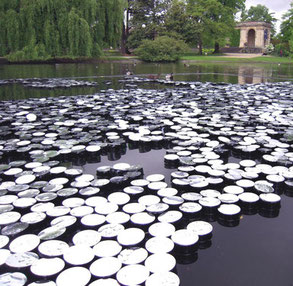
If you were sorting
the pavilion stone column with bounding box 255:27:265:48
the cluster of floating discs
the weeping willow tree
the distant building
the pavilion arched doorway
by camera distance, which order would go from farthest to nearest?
the pavilion arched doorway
the pavilion stone column with bounding box 255:27:265:48
the distant building
the weeping willow tree
the cluster of floating discs

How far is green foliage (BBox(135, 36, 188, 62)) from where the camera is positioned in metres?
19.4

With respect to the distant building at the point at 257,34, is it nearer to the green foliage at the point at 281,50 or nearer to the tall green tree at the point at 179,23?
the green foliage at the point at 281,50

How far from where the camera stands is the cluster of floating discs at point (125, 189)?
4.42ft

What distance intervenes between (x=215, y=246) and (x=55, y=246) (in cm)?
80

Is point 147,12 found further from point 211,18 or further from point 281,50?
point 281,50

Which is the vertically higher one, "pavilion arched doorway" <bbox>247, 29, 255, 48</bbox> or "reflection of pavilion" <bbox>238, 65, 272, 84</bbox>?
"pavilion arched doorway" <bbox>247, 29, 255, 48</bbox>

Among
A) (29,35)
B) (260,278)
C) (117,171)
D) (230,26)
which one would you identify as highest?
(230,26)

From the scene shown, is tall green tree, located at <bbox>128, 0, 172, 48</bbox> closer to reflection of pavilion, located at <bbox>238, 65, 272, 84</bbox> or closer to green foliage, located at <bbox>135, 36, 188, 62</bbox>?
green foliage, located at <bbox>135, 36, 188, 62</bbox>

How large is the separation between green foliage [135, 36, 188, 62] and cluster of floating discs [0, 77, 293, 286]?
16253 millimetres

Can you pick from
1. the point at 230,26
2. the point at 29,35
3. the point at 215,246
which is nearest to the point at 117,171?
the point at 215,246

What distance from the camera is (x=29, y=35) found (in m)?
12.0

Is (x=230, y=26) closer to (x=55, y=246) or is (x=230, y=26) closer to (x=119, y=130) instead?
(x=119, y=130)

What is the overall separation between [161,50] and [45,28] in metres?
9.17

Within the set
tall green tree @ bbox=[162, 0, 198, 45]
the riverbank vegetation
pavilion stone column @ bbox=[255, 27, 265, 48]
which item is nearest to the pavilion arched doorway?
pavilion stone column @ bbox=[255, 27, 265, 48]
